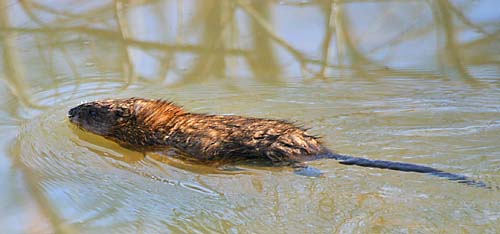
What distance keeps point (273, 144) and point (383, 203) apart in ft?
2.48

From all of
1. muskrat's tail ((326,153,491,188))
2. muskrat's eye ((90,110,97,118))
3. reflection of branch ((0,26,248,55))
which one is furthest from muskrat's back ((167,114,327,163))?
reflection of branch ((0,26,248,55))

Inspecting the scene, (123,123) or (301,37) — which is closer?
(123,123)

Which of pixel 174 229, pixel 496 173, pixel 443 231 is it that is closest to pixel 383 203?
pixel 443 231

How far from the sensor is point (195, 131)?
3.98 metres

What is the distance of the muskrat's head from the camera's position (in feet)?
13.9

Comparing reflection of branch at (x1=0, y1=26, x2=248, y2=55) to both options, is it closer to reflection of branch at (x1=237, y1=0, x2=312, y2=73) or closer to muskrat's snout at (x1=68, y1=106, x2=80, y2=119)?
reflection of branch at (x1=237, y1=0, x2=312, y2=73)

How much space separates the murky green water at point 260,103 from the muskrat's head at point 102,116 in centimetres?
6

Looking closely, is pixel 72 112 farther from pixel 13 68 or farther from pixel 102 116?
pixel 13 68

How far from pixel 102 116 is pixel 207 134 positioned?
27.1 inches

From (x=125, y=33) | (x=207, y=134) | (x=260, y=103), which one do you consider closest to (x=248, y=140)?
(x=207, y=134)

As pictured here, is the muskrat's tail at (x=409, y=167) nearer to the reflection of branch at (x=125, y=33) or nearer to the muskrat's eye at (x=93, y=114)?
the muskrat's eye at (x=93, y=114)

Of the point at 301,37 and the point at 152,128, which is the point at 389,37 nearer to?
the point at 301,37

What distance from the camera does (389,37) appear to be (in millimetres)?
5609

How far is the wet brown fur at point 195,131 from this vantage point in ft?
12.4
